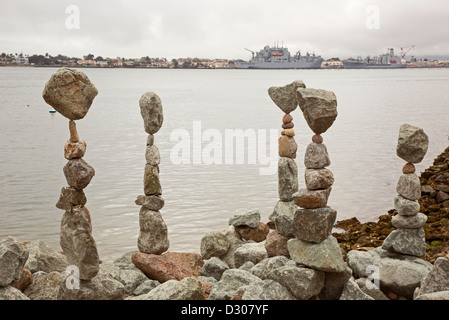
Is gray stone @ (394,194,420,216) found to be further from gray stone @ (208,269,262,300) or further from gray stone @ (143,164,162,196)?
gray stone @ (143,164,162,196)

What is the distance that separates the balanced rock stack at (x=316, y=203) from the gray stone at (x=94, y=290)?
2.73 meters

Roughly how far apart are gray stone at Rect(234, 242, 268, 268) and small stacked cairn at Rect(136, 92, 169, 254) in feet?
5.34

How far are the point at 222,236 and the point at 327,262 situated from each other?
4979 mm

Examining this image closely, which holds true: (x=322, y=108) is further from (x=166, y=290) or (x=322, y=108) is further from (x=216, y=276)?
(x=216, y=276)

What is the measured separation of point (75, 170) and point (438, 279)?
5.37 metres

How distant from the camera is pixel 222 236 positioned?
12250 mm

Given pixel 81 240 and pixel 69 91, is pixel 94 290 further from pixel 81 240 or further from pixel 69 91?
pixel 69 91

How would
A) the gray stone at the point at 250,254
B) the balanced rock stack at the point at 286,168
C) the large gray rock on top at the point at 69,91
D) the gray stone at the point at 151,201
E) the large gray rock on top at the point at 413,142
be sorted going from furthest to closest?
1. the gray stone at the point at 250,254
2. the gray stone at the point at 151,201
3. the balanced rock stack at the point at 286,168
4. the large gray rock on top at the point at 413,142
5. the large gray rock on top at the point at 69,91

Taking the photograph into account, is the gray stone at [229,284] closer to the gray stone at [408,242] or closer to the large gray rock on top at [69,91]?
the gray stone at [408,242]

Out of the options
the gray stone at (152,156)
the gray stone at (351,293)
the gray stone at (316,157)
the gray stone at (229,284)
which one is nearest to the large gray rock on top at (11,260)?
the gray stone at (229,284)

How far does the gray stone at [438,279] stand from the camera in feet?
24.7

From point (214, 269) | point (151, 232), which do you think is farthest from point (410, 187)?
point (151, 232)

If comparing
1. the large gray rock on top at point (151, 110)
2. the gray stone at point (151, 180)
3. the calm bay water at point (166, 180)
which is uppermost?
the large gray rock on top at point (151, 110)

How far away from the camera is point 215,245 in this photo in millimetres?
12102
